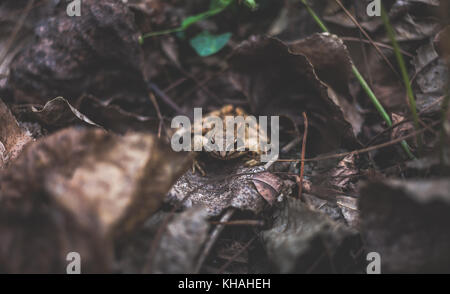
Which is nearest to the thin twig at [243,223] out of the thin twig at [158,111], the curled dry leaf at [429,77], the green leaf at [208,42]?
the thin twig at [158,111]

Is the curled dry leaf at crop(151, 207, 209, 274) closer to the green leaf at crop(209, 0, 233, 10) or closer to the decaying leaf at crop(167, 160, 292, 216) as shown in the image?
the decaying leaf at crop(167, 160, 292, 216)

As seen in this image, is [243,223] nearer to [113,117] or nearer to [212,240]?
[212,240]

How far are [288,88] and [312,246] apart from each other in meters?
1.28

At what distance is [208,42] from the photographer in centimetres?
Answer: 247

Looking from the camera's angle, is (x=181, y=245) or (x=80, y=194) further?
(x=181, y=245)

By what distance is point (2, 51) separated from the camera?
2.39 m

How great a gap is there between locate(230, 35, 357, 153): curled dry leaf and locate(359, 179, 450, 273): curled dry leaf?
2.62 feet

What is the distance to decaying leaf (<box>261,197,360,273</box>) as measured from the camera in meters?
1.29

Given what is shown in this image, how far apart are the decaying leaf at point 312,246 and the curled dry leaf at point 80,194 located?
0.59 m

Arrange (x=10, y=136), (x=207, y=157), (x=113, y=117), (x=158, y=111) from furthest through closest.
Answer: (x=158, y=111) → (x=113, y=117) → (x=207, y=157) → (x=10, y=136)

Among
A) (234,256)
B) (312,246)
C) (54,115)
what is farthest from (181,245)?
(54,115)

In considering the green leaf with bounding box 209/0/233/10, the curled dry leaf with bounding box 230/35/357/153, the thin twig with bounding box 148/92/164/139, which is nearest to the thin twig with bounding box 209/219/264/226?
the curled dry leaf with bounding box 230/35/357/153

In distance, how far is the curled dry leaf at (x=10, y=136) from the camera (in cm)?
176
